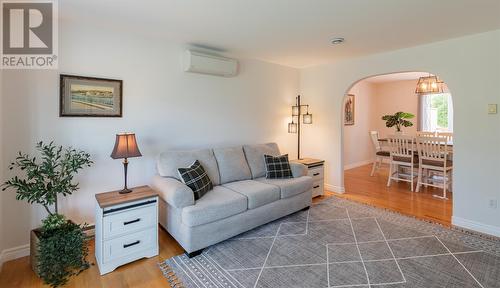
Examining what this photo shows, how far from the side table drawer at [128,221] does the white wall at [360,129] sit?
5.29 m

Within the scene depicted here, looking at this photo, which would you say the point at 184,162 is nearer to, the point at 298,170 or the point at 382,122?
the point at 298,170

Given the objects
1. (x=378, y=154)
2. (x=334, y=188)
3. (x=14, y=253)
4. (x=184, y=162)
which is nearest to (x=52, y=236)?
(x=14, y=253)

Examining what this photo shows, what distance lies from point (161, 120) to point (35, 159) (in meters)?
1.28

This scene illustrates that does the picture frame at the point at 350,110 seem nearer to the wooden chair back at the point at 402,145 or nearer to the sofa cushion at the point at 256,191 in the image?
the wooden chair back at the point at 402,145

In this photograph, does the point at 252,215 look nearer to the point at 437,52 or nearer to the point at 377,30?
the point at 377,30

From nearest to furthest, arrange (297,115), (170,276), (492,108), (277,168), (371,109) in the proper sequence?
1. (170,276)
2. (492,108)
3. (277,168)
4. (297,115)
5. (371,109)

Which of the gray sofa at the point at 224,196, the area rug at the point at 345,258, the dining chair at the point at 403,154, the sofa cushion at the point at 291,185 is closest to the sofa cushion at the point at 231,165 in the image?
the gray sofa at the point at 224,196

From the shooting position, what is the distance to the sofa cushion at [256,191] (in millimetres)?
2775

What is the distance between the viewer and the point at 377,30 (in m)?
2.77

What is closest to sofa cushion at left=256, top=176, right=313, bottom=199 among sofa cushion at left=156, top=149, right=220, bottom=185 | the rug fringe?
sofa cushion at left=156, top=149, right=220, bottom=185

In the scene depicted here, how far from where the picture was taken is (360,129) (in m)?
6.84

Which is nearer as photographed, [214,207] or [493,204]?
[214,207]

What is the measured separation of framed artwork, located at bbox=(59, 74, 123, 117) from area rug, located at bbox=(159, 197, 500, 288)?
1.73m

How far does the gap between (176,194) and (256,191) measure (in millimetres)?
914
